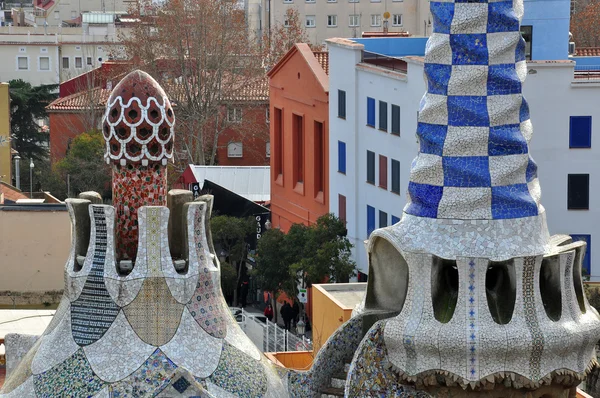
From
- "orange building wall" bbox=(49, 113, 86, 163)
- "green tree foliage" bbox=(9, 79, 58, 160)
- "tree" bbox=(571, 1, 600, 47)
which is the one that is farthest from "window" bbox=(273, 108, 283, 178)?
"tree" bbox=(571, 1, 600, 47)

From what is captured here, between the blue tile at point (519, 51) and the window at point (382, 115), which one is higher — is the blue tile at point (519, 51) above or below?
above

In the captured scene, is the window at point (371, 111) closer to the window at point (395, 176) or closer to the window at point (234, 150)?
the window at point (395, 176)

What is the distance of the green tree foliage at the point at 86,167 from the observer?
185 ft

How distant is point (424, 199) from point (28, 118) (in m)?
57.2

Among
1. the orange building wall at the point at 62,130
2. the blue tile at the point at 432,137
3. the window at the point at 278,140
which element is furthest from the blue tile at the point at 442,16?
the orange building wall at the point at 62,130

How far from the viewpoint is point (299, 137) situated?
49.1m

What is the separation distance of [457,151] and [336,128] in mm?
31123

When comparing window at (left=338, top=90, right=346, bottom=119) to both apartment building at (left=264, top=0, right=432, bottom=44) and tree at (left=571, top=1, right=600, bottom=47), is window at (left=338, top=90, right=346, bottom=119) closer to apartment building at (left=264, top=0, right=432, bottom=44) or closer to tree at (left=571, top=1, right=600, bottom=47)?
tree at (left=571, top=1, right=600, bottom=47)

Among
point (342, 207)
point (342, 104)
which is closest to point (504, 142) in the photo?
point (342, 104)

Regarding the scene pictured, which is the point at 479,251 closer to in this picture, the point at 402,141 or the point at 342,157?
the point at 402,141

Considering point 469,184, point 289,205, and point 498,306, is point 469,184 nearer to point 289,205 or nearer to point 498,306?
point 498,306

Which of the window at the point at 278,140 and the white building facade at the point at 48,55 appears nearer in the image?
the window at the point at 278,140

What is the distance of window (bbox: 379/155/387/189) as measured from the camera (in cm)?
4175

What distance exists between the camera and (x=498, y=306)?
537 inches
